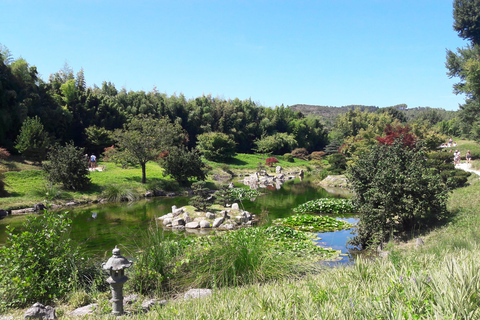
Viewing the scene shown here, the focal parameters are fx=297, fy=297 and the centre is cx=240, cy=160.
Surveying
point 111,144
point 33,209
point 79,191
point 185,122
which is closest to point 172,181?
point 79,191

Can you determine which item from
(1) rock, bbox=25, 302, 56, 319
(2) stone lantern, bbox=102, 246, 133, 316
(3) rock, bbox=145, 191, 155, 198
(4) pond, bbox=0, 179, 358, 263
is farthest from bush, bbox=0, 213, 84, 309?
(3) rock, bbox=145, 191, 155, 198

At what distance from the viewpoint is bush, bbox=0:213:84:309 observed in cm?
391

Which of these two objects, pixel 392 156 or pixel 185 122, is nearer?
pixel 392 156

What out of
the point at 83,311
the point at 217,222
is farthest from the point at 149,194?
the point at 83,311

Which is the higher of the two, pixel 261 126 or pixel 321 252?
pixel 261 126

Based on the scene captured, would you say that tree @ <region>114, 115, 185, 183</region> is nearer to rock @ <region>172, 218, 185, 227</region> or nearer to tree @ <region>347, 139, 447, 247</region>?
rock @ <region>172, 218, 185, 227</region>

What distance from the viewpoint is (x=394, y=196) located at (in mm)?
7449

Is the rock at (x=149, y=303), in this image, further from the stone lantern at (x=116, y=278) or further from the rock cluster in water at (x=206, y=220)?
the rock cluster in water at (x=206, y=220)

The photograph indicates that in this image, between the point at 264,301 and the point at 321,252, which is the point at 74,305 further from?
the point at 321,252

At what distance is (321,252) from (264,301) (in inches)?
206

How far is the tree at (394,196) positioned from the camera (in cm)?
733

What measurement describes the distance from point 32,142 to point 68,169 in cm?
553

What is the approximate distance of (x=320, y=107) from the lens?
141250 millimetres

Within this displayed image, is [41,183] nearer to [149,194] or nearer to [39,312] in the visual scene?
[149,194]
